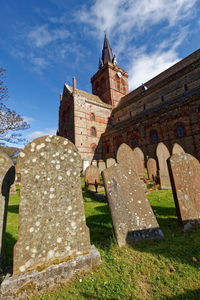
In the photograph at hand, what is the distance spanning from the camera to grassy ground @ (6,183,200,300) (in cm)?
177

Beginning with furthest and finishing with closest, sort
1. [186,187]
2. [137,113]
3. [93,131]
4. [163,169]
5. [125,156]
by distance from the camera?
1. [93,131]
2. [137,113]
3. [163,169]
4. [125,156]
5. [186,187]

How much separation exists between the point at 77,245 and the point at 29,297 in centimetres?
81

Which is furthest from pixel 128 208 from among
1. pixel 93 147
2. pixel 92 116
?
pixel 92 116

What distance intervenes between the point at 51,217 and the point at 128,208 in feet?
5.49

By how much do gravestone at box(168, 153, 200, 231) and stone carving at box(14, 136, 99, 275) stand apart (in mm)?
2309

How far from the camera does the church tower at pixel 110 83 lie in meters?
28.1

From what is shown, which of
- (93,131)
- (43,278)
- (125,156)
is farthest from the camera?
(93,131)

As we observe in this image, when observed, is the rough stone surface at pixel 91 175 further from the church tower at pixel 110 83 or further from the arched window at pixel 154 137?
the church tower at pixel 110 83

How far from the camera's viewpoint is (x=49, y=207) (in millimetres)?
2301

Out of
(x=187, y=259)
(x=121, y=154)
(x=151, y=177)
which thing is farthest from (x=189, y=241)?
(x=151, y=177)

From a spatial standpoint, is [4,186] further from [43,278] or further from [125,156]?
[125,156]

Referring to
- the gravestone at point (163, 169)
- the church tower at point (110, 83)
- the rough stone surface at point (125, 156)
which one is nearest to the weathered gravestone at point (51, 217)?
the rough stone surface at point (125, 156)

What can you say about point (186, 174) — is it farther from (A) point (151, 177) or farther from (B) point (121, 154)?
(A) point (151, 177)

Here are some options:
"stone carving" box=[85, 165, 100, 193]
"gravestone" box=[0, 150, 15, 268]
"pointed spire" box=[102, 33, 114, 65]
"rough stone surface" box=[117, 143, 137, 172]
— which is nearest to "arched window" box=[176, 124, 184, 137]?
"rough stone surface" box=[117, 143, 137, 172]
